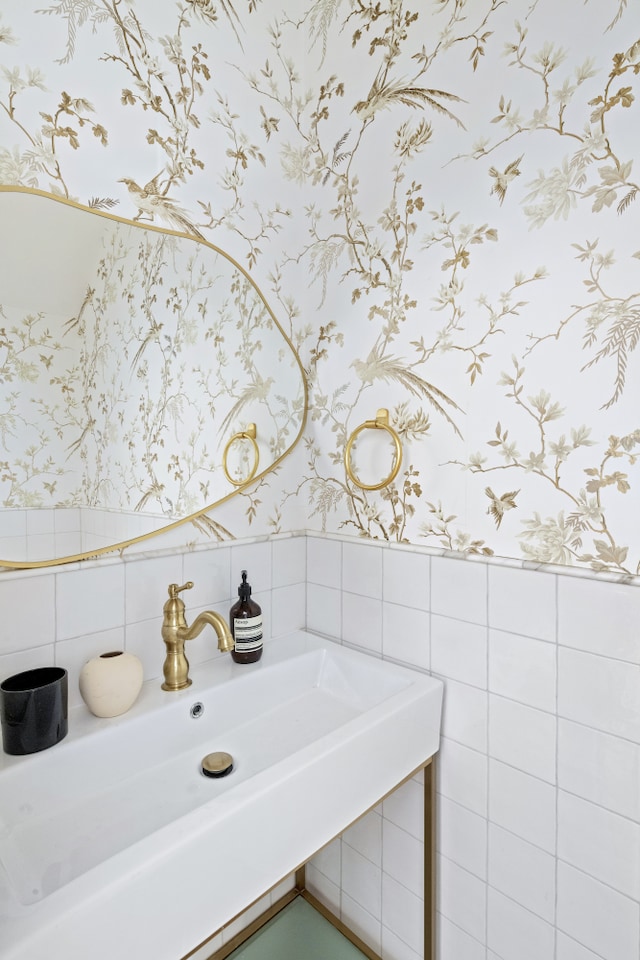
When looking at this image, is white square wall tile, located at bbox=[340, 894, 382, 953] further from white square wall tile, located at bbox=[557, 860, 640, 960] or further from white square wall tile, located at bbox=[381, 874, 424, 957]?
white square wall tile, located at bbox=[557, 860, 640, 960]

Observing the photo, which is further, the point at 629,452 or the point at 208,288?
the point at 208,288

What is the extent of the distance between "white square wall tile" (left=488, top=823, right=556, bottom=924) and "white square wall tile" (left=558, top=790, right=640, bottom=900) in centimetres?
6

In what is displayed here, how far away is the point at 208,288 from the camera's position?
1.26 m

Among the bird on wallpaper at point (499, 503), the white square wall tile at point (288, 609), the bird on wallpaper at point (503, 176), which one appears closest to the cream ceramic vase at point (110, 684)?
the white square wall tile at point (288, 609)

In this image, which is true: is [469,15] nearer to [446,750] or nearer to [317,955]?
[446,750]

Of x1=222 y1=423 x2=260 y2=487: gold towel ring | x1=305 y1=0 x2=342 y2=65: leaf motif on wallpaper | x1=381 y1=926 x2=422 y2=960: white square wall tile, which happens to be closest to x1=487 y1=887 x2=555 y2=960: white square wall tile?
x1=381 y1=926 x2=422 y2=960: white square wall tile

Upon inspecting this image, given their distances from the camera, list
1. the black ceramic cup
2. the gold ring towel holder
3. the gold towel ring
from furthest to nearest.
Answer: the gold towel ring, the gold ring towel holder, the black ceramic cup

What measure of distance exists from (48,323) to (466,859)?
1464 mm

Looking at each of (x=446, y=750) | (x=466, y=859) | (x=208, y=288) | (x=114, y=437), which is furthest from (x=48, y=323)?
(x=466, y=859)

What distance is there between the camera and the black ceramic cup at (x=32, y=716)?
857 mm

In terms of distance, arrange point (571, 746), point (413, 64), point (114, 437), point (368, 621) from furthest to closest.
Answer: point (368, 621) → point (413, 64) → point (114, 437) → point (571, 746)

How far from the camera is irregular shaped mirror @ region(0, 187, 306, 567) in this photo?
37.8 inches

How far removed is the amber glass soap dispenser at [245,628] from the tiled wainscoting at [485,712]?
63 mm

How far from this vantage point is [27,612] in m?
0.97
